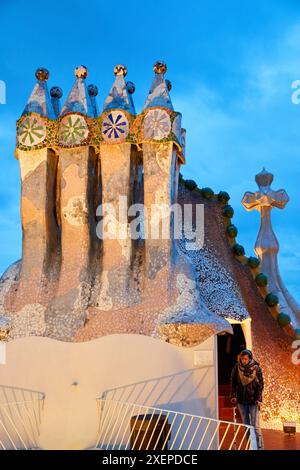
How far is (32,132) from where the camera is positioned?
28.6ft

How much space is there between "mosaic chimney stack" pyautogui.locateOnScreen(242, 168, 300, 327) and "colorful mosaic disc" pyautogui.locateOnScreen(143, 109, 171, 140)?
4457 mm

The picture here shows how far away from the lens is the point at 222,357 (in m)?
12.5

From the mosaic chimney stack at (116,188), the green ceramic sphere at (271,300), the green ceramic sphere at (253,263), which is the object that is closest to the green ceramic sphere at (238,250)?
the green ceramic sphere at (253,263)

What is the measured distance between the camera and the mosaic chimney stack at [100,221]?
7930mm

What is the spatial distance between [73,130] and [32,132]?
639 millimetres

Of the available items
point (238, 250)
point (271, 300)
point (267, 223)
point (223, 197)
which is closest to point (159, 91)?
point (223, 197)

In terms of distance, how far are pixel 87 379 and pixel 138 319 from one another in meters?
1.02

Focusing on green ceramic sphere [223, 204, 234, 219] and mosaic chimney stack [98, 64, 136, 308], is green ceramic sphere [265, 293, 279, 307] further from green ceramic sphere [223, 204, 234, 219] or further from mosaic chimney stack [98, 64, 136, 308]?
mosaic chimney stack [98, 64, 136, 308]

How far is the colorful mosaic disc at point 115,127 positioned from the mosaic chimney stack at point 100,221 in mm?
14

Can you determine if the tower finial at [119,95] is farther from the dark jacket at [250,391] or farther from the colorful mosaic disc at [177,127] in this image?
the dark jacket at [250,391]

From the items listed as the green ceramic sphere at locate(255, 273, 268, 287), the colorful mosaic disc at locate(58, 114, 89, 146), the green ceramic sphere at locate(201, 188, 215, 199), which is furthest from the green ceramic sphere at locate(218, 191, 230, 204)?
the colorful mosaic disc at locate(58, 114, 89, 146)

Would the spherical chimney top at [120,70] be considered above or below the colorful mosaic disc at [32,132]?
above

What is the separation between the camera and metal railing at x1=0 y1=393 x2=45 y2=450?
722cm

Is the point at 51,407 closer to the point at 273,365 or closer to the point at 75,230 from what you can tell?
the point at 75,230
